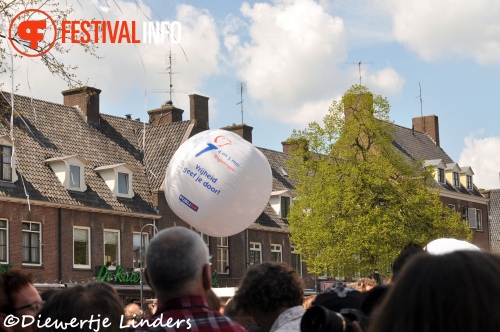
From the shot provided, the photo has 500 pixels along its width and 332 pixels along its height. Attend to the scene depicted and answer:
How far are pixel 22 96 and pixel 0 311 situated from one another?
1283 inches

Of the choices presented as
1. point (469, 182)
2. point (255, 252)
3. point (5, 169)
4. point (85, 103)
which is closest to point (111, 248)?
point (5, 169)

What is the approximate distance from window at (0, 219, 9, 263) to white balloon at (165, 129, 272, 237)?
2195cm

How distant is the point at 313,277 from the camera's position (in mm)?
46188

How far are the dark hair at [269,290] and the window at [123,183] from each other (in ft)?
107

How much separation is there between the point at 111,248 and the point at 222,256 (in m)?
7.08

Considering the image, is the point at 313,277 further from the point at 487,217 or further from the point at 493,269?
the point at 493,269

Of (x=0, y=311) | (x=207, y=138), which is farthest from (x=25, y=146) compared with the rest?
(x=0, y=311)

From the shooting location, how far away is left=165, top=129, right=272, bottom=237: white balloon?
32.4 feet

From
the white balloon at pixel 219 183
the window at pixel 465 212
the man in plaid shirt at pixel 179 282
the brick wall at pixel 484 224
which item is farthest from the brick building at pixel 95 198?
the man in plaid shirt at pixel 179 282

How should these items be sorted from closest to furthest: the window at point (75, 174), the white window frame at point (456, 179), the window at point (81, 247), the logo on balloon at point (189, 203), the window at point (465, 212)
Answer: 1. the logo on balloon at point (189, 203)
2. the window at point (81, 247)
3. the window at point (75, 174)
4. the window at point (465, 212)
5. the white window frame at point (456, 179)

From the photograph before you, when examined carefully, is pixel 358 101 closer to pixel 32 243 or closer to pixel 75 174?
pixel 75 174

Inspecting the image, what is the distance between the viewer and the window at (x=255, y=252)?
42625 millimetres

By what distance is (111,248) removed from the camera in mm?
35406

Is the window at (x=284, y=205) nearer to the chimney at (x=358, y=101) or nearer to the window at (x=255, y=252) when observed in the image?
the window at (x=255, y=252)
